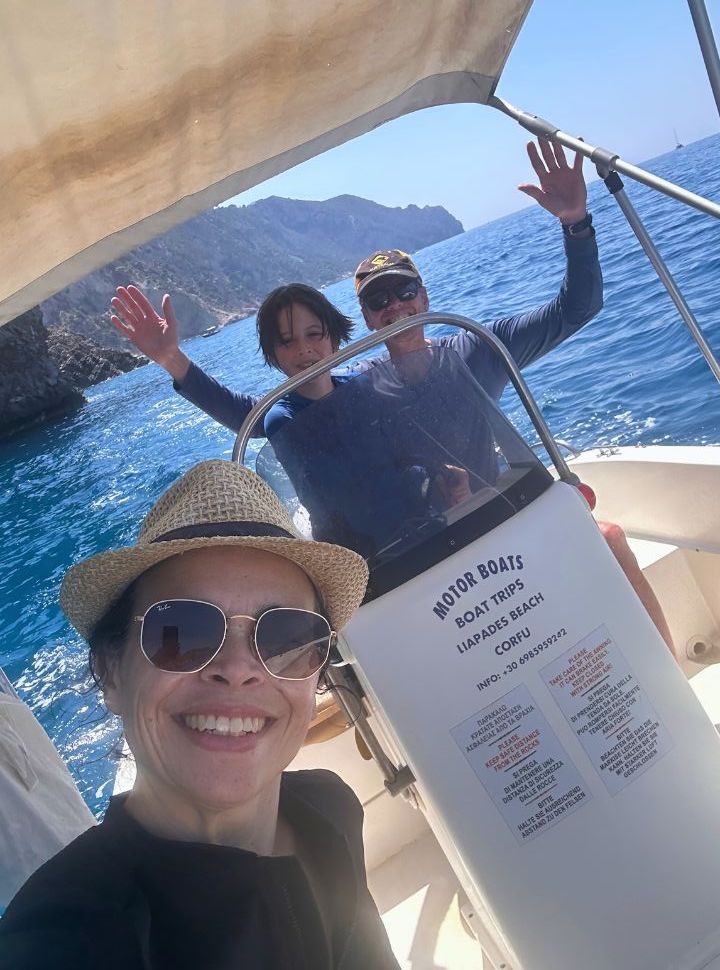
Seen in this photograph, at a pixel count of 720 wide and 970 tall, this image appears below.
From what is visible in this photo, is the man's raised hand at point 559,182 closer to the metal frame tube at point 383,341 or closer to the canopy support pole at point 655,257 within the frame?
the canopy support pole at point 655,257

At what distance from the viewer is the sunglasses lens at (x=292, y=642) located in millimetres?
1135

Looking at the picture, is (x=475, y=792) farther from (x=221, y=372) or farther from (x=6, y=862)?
(x=221, y=372)

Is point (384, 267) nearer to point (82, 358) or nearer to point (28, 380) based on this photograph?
point (28, 380)

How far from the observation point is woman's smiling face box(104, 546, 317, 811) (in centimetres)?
105

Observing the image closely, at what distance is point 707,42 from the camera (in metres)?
1.72

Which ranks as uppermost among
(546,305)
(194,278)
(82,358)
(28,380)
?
(194,278)

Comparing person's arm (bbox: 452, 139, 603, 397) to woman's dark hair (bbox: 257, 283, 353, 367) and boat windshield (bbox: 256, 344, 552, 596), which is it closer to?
boat windshield (bbox: 256, 344, 552, 596)

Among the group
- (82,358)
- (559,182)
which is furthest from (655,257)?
(82,358)

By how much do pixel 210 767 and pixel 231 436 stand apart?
1144cm

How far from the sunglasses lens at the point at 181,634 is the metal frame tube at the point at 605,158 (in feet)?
5.26

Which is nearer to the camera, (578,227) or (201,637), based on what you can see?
(201,637)

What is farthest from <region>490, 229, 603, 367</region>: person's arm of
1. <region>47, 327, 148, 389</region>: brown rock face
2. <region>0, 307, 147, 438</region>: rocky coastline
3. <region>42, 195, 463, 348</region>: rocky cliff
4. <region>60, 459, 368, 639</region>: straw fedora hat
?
<region>47, 327, 148, 389</region>: brown rock face

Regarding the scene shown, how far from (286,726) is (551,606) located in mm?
710

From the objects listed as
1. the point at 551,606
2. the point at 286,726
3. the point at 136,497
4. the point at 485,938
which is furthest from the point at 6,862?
the point at 136,497
